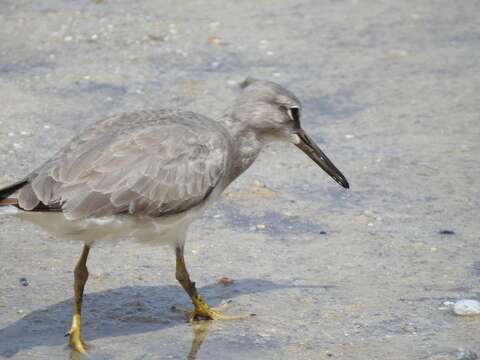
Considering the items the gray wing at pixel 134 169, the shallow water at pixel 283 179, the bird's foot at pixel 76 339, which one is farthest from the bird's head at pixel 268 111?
the bird's foot at pixel 76 339

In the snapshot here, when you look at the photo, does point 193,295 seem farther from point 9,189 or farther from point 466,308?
point 466,308

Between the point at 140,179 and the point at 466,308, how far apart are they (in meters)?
2.09

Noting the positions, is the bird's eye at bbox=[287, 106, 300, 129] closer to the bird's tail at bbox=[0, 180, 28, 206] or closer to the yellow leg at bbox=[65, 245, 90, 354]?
the yellow leg at bbox=[65, 245, 90, 354]

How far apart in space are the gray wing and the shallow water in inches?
32.3

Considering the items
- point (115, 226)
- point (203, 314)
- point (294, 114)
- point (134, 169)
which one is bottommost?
point (203, 314)

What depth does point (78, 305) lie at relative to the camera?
6359 millimetres

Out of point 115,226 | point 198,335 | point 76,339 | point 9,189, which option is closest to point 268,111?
point 115,226

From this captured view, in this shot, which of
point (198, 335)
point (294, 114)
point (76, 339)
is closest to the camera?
point (76, 339)

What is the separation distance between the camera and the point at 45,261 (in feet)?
23.9

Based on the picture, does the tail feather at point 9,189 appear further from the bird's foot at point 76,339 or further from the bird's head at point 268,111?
the bird's head at point 268,111

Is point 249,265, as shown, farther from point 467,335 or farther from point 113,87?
point 113,87

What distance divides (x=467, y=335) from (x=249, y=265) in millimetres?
1659

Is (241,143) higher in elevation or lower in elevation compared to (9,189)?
lower

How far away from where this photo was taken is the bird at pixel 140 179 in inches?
240
